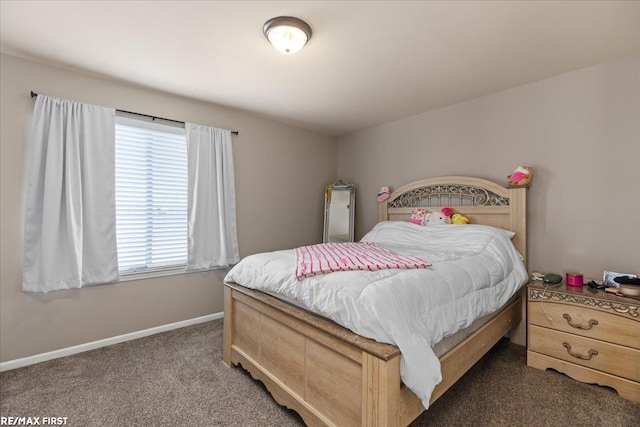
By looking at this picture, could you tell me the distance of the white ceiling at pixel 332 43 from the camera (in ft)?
5.73

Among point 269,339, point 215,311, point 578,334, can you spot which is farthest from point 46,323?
point 578,334

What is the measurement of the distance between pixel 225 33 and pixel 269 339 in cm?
208

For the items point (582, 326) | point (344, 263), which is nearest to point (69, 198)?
point (344, 263)

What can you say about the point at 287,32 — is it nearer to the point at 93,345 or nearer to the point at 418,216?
the point at 418,216

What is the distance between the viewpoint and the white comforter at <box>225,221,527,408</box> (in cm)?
125

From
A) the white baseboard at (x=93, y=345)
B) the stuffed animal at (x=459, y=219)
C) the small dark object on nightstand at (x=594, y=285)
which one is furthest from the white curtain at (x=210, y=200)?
the small dark object on nightstand at (x=594, y=285)

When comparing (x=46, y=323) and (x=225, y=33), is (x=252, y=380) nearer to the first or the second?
(x=46, y=323)

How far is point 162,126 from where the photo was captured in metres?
2.99

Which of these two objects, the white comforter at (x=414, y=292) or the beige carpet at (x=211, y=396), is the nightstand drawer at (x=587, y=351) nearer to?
the beige carpet at (x=211, y=396)

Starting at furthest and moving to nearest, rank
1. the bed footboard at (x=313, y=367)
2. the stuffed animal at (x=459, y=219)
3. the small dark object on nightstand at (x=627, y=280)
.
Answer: the stuffed animal at (x=459, y=219), the small dark object on nightstand at (x=627, y=280), the bed footboard at (x=313, y=367)

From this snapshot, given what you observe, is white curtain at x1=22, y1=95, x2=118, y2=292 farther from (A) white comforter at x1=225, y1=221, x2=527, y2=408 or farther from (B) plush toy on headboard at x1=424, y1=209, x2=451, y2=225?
(B) plush toy on headboard at x1=424, y1=209, x2=451, y2=225

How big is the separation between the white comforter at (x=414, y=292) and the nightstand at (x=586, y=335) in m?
0.27

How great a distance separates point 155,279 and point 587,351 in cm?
367

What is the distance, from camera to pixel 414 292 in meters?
1.45
